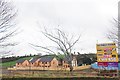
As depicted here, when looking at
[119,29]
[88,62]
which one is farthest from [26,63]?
[119,29]

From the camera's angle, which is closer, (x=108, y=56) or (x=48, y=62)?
(x=108, y=56)

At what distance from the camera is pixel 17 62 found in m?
56.8

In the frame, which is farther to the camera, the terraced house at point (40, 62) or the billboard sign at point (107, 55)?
the terraced house at point (40, 62)

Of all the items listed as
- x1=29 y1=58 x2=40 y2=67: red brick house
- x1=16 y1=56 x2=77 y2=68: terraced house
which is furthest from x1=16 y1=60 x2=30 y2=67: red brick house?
x1=29 y1=58 x2=40 y2=67: red brick house

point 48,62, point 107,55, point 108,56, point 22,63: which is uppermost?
point 107,55

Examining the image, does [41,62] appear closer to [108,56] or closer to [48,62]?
[48,62]

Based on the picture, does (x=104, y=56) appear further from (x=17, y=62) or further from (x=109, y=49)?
(x=17, y=62)

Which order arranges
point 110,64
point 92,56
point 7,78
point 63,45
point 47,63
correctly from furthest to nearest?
point 92,56
point 47,63
point 63,45
point 110,64
point 7,78

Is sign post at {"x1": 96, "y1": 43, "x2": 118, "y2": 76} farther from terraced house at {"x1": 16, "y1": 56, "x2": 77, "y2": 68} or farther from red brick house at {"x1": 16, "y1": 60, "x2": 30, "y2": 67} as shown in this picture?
red brick house at {"x1": 16, "y1": 60, "x2": 30, "y2": 67}

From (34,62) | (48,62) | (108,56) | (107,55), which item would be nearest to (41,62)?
(48,62)

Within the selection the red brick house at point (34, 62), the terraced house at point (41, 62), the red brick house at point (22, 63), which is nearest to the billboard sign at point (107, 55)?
the terraced house at point (41, 62)

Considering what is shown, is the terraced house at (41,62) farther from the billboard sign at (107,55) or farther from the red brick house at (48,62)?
the billboard sign at (107,55)

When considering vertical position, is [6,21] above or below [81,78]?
above

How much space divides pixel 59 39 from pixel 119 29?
28.2 feet
